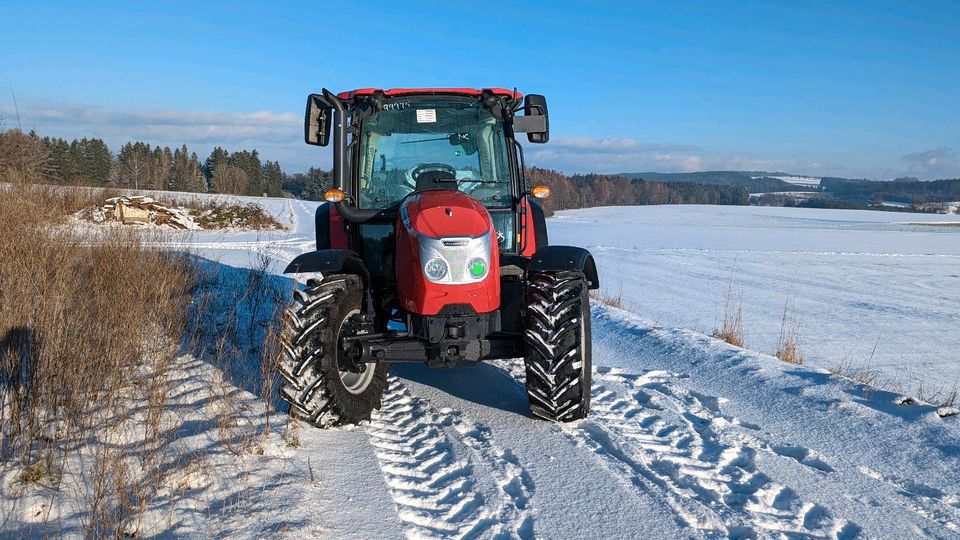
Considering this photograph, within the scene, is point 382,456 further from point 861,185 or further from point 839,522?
point 861,185

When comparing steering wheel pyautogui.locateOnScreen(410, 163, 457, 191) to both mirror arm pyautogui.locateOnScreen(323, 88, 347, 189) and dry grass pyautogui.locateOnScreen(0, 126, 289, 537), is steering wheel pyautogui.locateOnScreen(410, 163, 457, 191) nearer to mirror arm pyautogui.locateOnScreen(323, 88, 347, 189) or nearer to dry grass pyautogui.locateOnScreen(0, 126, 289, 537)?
mirror arm pyautogui.locateOnScreen(323, 88, 347, 189)

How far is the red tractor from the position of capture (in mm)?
4207

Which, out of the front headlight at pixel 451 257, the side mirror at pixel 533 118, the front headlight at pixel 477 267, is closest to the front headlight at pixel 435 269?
the front headlight at pixel 451 257

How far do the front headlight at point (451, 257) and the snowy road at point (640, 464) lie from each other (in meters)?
1.02

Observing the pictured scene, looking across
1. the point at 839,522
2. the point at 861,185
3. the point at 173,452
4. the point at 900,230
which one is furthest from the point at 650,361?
the point at 861,185

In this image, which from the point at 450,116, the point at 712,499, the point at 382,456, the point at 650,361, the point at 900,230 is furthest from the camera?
the point at 900,230

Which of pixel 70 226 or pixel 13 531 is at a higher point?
pixel 70 226

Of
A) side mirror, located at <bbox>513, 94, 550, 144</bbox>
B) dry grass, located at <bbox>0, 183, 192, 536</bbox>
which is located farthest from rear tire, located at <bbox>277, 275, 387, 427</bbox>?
side mirror, located at <bbox>513, 94, 550, 144</bbox>

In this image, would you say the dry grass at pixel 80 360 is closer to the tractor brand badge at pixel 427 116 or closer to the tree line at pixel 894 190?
the tractor brand badge at pixel 427 116

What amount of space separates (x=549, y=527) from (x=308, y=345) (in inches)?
73.6

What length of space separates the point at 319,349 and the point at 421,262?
83 cm

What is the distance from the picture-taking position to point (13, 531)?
9.16 ft

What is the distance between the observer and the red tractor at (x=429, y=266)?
166 inches

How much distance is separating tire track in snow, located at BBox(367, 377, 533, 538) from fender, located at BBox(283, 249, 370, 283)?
3.37ft
